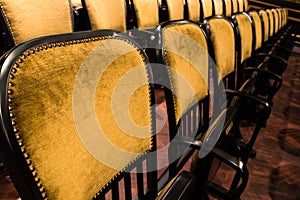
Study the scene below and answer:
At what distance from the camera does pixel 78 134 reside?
0.33 meters

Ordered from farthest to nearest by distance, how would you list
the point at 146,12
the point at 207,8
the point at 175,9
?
the point at 207,8 → the point at 175,9 → the point at 146,12

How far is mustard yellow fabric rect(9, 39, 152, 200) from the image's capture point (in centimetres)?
27

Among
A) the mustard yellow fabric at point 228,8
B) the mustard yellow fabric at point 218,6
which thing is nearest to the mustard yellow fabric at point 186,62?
the mustard yellow fabric at point 218,6

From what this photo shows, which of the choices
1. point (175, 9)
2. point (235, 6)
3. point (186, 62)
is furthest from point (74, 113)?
point (235, 6)

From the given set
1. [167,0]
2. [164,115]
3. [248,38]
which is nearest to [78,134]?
[164,115]

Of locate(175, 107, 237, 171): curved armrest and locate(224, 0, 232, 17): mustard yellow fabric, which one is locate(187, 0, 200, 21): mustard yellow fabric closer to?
locate(224, 0, 232, 17): mustard yellow fabric

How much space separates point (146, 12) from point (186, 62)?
92cm

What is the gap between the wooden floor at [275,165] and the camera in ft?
3.08

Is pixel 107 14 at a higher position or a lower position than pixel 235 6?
higher

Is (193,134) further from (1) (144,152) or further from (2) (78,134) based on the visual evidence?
(2) (78,134)

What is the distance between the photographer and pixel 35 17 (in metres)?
0.89

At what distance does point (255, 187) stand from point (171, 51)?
0.66 m

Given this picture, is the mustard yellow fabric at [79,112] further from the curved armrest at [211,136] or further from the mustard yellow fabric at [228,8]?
the mustard yellow fabric at [228,8]

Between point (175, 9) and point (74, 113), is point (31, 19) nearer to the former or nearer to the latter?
point (74, 113)
